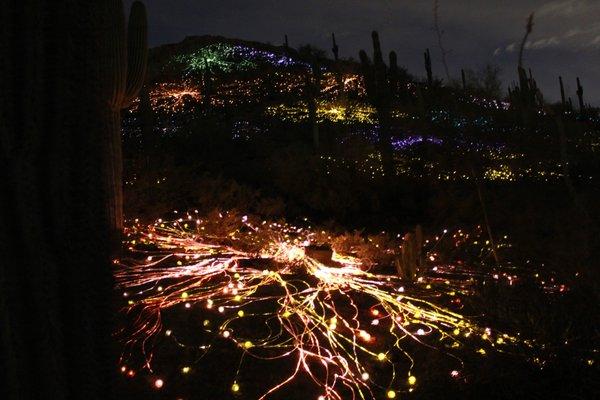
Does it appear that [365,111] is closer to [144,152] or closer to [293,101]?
[293,101]

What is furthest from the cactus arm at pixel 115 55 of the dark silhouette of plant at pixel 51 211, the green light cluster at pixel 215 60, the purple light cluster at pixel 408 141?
the green light cluster at pixel 215 60

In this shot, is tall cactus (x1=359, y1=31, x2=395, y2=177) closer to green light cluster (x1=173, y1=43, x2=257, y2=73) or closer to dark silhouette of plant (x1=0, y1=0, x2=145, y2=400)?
green light cluster (x1=173, y1=43, x2=257, y2=73)

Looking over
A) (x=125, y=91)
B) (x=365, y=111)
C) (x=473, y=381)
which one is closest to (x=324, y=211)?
(x=125, y=91)

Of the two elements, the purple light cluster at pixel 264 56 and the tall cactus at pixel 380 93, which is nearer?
the tall cactus at pixel 380 93

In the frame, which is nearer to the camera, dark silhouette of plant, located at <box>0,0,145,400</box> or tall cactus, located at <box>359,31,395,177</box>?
dark silhouette of plant, located at <box>0,0,145,400</box>

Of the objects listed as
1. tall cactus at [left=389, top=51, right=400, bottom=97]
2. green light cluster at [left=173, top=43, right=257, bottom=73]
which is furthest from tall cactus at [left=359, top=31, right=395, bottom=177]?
green light cluster at [left=173, top=43, right=257, bottom=73]

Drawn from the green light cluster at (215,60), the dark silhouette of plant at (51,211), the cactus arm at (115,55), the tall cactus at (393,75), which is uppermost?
the green light cluster at (215,60)

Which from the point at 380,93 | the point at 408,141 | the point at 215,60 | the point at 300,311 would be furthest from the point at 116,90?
the point at 215,60

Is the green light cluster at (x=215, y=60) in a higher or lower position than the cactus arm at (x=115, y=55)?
higher

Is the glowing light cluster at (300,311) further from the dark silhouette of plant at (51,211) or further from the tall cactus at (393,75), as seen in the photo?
the tall cactus at (393,75)
